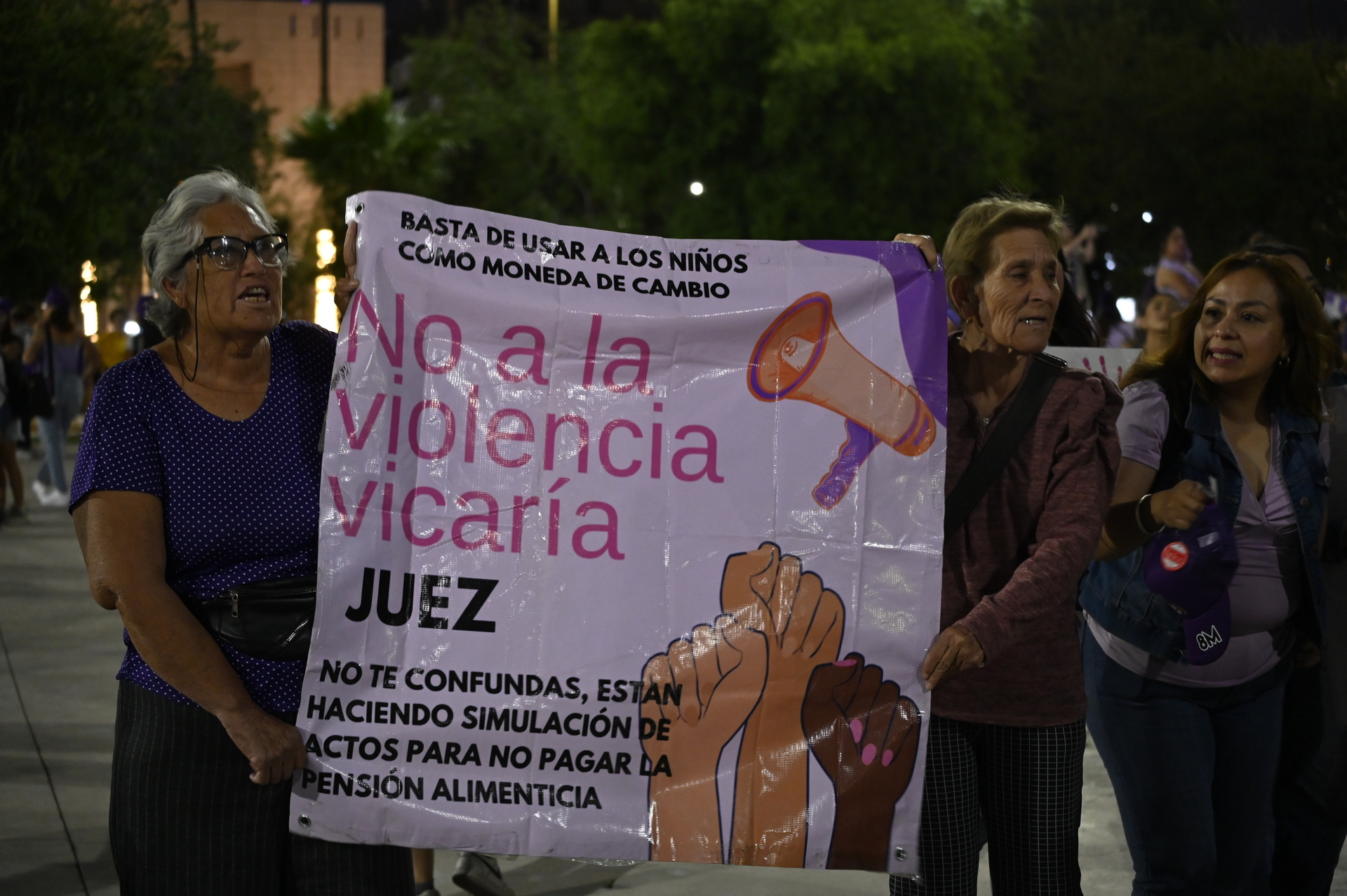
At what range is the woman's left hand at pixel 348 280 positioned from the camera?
294cm

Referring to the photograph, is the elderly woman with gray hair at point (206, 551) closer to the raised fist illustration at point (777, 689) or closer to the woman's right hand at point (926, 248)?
the raised fist illustration at point (777, 689)

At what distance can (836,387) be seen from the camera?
3055 millimetres

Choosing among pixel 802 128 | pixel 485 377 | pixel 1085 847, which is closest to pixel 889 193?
pixel 802 128

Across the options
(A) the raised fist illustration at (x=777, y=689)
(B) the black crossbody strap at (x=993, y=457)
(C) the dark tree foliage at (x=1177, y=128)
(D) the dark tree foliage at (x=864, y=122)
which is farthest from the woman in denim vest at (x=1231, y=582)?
(D) the dark tree foliage at (x=864, y=122)

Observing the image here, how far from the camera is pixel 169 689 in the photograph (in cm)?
272

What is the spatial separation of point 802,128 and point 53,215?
66.1ft

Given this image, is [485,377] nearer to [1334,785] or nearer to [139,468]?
[139,468]

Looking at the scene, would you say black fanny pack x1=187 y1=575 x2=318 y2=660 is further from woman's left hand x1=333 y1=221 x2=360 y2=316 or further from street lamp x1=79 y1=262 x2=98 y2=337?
street lamp x1=79 y1=262 x2=98 y2=337

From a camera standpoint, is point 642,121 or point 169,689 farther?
point 642,121

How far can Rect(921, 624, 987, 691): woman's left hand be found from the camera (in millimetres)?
2873

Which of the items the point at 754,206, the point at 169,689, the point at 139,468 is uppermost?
the point at 754,206

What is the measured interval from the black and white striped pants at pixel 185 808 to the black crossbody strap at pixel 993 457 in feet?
5.08

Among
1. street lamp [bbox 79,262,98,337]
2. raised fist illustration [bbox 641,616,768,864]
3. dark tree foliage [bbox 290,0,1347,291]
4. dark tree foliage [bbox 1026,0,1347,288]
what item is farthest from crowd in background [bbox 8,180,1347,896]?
dark tree foliage [bbox 290,0,1347,291]

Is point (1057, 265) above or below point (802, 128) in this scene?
below
